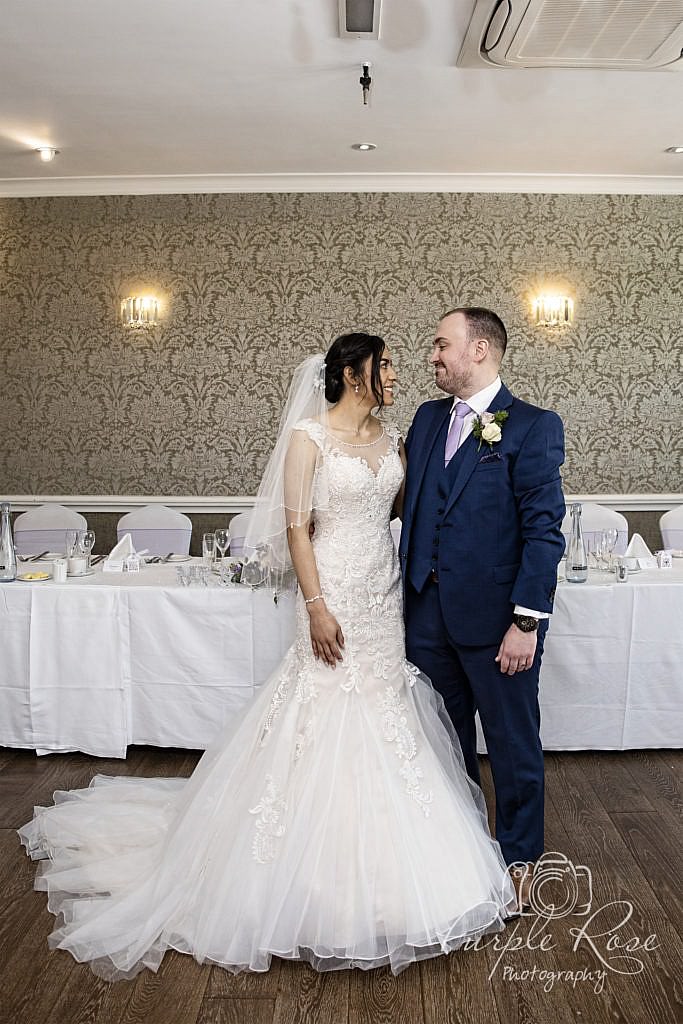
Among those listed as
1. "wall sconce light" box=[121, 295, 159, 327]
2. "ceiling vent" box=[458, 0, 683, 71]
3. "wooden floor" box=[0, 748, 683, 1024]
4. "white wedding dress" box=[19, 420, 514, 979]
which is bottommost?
"wooden floor" box=[0, 748, 683, 1024]

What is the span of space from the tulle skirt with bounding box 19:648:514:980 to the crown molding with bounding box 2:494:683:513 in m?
3.52

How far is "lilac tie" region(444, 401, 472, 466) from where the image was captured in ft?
9.05

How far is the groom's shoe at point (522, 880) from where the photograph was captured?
267 cm

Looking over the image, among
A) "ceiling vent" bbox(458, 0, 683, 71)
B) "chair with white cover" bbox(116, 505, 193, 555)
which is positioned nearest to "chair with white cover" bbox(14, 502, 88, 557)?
"chair with white cover" bbox(116, 505, 193, 555)

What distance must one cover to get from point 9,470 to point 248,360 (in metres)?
1.85

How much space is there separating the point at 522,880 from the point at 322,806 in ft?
2.21

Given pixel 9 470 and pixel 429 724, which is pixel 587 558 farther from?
pixel 9 470

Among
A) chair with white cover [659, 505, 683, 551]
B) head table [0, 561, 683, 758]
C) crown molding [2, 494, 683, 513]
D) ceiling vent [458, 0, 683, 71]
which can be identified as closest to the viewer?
ceiling vent [458, 0, 683, 71]

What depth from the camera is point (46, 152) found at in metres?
5.44

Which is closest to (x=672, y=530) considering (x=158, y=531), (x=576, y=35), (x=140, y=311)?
(x=576, y=35)

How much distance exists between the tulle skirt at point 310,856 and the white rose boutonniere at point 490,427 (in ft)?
2.42

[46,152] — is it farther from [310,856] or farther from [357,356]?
[310,856]

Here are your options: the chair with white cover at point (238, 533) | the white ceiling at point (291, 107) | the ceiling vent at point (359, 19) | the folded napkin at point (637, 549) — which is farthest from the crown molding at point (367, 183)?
the folded napkin at point (637, 549)

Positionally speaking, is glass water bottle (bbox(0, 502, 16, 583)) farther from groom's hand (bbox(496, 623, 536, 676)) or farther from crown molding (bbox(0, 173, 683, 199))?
crown molding (bbox(0, 173, 683, 199))
